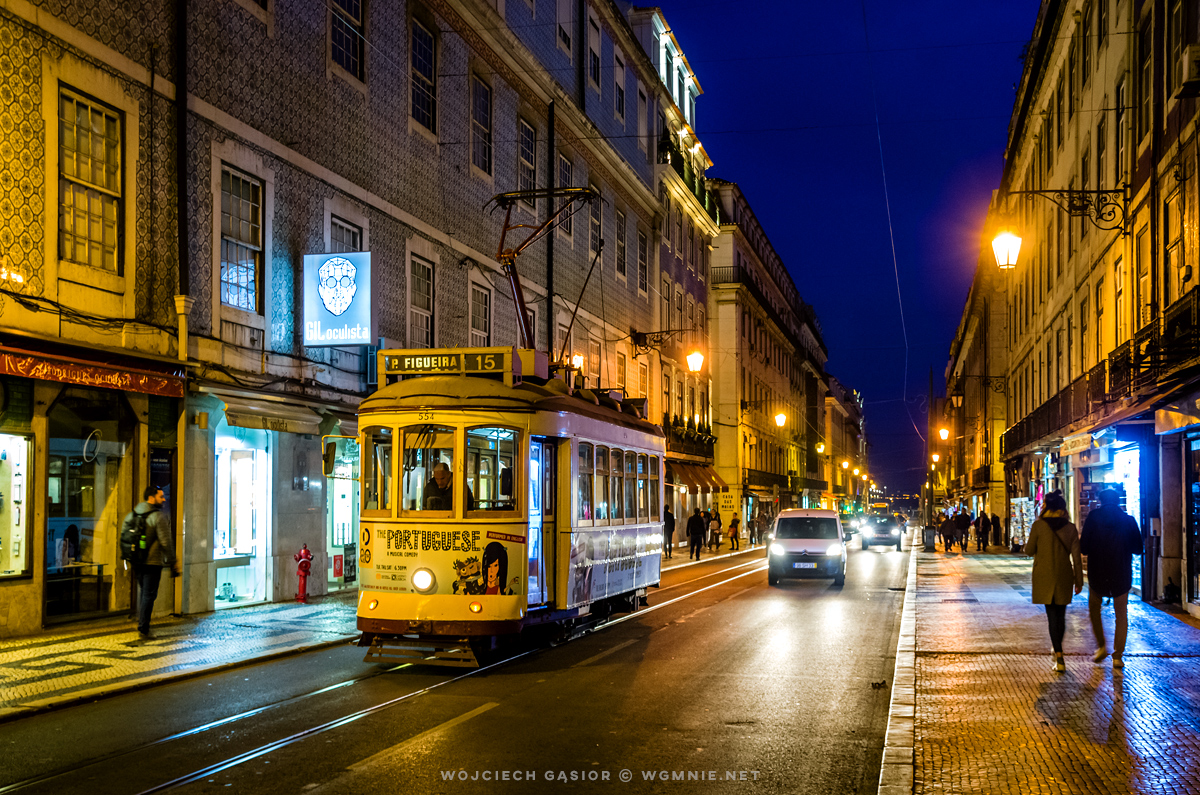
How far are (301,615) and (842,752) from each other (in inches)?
432

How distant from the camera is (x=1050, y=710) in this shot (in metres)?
9.14

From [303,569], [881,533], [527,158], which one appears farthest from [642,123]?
[303,569]

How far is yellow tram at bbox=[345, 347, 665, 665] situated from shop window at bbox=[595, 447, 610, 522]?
67 cm

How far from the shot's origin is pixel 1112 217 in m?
21.3

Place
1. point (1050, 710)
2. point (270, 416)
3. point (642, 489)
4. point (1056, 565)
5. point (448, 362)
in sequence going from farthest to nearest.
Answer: point (270, 416) → point (642, 489) → point (448, 362) → point (1056, 565) → point (1050, 710)

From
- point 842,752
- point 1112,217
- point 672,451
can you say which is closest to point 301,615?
point 842,752

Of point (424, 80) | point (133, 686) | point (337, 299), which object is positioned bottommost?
point (133, 686)

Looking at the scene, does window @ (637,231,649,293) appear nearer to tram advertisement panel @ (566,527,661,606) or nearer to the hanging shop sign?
tram advertisement panel @ (566,527,661,606)

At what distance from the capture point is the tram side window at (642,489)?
16188 millimetres

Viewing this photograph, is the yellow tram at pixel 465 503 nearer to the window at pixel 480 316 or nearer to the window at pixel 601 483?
the window at pixel 601 483

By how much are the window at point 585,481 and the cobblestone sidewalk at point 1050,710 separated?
4172 mm

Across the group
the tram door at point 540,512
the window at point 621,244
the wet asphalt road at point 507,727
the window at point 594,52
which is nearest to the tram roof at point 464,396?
the tram door at point 540,512

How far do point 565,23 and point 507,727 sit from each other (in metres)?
28.7

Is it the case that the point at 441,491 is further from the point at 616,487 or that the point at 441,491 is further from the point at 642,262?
the point at 642,262
